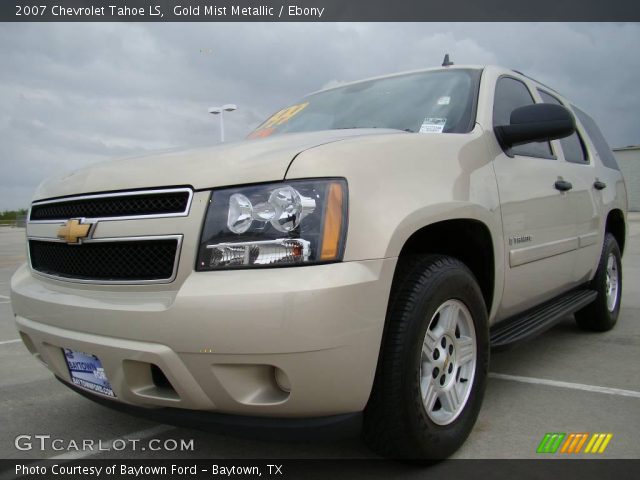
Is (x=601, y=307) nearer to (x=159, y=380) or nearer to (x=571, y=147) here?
(x=571, y=147)

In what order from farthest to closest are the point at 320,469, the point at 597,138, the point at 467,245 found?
the point at 597,138
the point at 467,245
the point at 320,469

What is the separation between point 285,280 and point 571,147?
3091mm

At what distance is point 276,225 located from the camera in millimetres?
1833

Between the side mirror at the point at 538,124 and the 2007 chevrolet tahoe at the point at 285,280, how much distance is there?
2 centimetres

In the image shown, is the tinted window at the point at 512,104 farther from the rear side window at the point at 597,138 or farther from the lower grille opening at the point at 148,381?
the lower grille opening at the point at 148,381

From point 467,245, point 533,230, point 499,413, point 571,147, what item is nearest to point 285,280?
point 467,245

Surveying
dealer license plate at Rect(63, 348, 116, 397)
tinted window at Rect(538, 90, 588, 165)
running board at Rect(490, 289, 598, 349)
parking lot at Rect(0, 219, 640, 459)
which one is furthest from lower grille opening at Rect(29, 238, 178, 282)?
tinted window at Rect(538, 90, 588, 165)

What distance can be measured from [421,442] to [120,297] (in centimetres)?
123

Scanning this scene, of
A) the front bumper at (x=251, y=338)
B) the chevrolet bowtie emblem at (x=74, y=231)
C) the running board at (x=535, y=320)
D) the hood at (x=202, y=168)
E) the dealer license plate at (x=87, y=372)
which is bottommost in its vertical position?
the running board at (x=535, y=320)

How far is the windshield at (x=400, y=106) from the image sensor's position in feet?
9.35

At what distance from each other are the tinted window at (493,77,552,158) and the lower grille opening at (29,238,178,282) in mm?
1892

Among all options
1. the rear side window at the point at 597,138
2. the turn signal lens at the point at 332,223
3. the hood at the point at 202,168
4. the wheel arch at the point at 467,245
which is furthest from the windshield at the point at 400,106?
the rear side window at the point at 597,138

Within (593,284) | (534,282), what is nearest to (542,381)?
(534,282)

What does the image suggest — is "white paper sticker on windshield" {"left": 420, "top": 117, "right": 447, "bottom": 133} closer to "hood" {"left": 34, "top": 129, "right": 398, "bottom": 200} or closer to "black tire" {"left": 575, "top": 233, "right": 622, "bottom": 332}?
"hood" {"left": 34, "top": 129, "right": 398, "bottom": 200}
